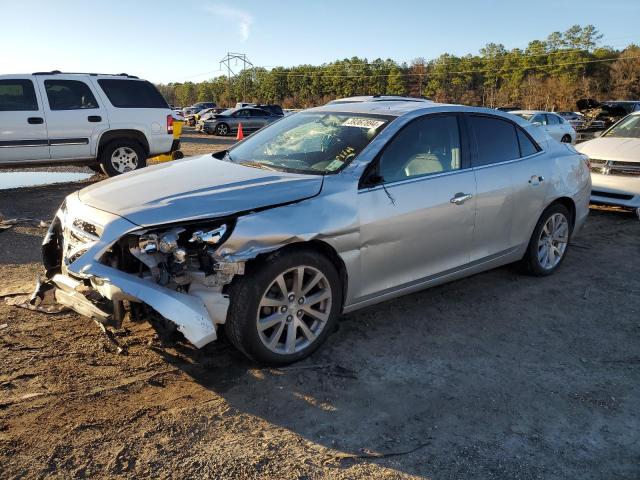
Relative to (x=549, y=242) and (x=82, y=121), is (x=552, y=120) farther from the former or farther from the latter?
(x=82, y=121)

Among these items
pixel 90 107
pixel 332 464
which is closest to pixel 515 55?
pixel 90 107

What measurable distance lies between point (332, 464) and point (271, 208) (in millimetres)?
1515

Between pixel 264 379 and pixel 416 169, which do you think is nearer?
pixel 264 379

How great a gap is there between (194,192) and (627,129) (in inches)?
341

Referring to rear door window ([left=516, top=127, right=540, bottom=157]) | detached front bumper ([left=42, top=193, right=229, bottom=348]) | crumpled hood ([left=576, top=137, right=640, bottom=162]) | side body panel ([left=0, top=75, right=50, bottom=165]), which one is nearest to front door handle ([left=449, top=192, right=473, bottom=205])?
rear door window ([left=516, top=127, right=540, bottom=157])

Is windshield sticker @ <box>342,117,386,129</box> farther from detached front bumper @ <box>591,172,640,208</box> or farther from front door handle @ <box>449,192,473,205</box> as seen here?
detached front bumper @ <box>591,172,640,208</box>

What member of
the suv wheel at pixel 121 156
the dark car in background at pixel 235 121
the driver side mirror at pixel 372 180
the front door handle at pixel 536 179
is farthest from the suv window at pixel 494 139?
the dark car in background at pixel 235 121

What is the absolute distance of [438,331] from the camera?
409cm

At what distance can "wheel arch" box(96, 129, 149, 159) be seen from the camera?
971 cm

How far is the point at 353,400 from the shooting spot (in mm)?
3125

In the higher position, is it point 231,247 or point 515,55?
point 515,55

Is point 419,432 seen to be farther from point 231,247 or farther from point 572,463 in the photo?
point 231,247

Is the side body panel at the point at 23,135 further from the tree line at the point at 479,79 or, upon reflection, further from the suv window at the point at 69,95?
the tree line at the point at 479,79

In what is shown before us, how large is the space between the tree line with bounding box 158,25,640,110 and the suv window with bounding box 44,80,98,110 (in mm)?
49792
